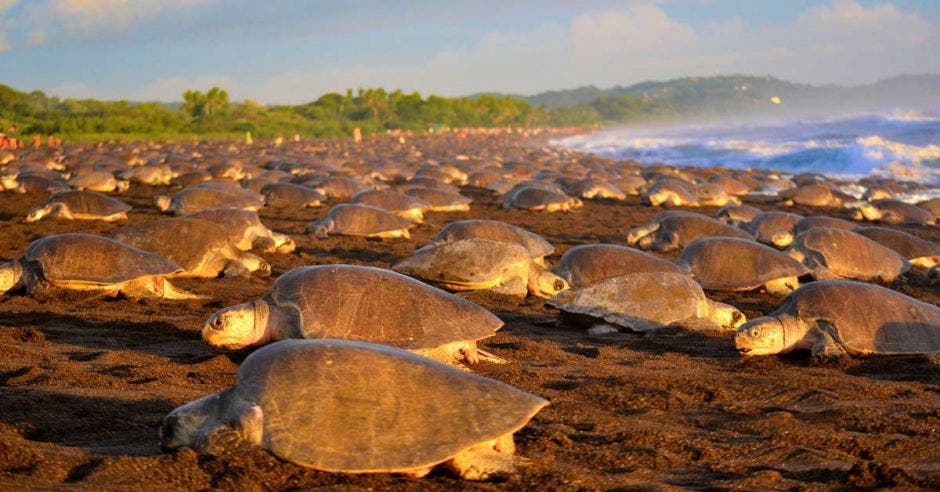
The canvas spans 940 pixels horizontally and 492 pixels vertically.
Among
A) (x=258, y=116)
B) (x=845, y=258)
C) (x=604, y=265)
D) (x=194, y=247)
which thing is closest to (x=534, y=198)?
(x=845, y=258)

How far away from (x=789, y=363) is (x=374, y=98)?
114 meters

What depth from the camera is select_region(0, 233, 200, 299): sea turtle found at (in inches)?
289

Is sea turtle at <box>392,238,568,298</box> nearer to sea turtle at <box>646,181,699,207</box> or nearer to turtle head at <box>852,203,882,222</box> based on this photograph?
turtle head at <box>852,203,882,222</box>

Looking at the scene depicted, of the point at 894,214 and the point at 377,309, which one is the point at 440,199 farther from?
the point at 377,309

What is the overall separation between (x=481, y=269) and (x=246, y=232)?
4146mm

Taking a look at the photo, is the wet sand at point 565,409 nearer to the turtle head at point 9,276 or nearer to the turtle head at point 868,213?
the turtle head at point 9,276

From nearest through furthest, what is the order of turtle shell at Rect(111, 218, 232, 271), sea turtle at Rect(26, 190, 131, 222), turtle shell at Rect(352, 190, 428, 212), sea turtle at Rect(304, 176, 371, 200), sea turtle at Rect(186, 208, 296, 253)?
turtle shell at Rect(111, 218, 232, 271)
sea turtle at Rect(186, 208, 296, 253)
sea turtle at Rect(26, 190, 131, 222)
turtle shell at Rect(352, 190, 428, 212)
sea turtle at Rect(304, 176, 371, 200)

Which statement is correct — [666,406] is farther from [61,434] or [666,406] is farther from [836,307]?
[61,434]

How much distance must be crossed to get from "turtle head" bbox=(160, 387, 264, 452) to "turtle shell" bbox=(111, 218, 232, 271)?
5.51 metres

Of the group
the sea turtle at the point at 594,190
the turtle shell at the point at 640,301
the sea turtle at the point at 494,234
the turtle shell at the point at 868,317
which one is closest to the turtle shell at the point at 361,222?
the sea turtle at the point at 494,234

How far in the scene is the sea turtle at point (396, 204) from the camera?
47.3ft

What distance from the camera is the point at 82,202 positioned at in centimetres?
1312

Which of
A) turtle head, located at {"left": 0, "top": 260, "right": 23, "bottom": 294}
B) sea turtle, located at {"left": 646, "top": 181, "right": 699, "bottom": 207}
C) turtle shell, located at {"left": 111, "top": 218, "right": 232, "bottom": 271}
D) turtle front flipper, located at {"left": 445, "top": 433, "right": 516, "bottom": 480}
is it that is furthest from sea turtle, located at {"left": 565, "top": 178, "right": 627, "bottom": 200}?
turtle front flipper, located at {"left": 445, "top": 433, "right": 516, "bottom": 480}

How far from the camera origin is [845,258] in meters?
9.81
